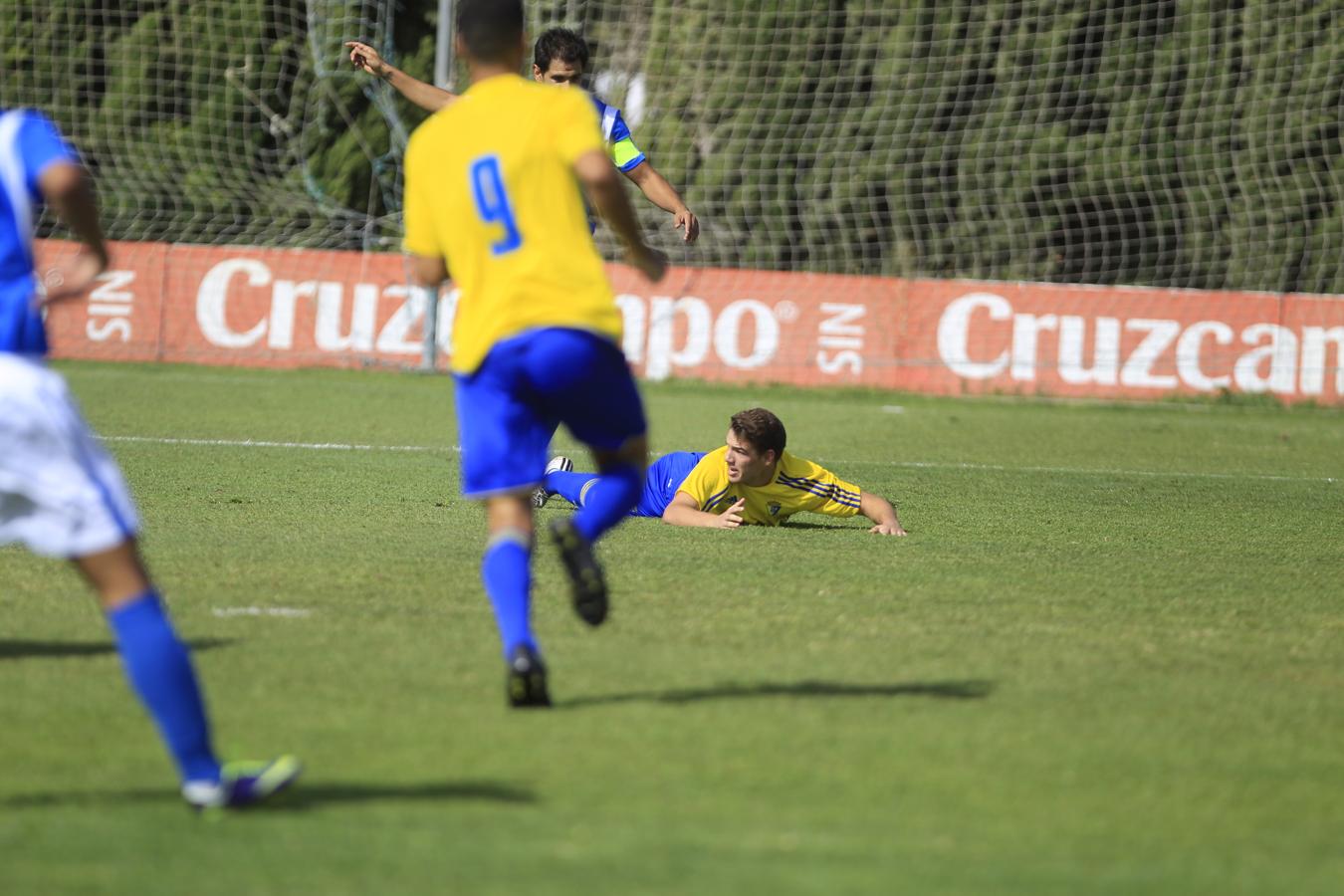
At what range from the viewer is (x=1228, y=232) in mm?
27297

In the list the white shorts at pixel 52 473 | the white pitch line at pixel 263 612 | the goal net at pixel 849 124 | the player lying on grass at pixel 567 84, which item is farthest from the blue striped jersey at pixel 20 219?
the goal net at pixel 849 124

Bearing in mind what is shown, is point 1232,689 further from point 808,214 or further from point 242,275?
point 808,214

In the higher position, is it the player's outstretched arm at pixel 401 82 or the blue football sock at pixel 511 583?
the player's outstretched arm at pixel 401 82

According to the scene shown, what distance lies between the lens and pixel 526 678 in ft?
13.9

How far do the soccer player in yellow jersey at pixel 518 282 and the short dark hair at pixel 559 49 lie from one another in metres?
2.78

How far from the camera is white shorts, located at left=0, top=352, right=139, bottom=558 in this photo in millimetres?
3373

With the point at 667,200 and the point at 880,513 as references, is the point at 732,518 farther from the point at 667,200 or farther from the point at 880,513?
the point at 667,200

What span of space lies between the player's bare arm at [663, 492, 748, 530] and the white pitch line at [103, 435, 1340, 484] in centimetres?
386

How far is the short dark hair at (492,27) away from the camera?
4516mm

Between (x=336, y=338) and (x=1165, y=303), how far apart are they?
9.51 meters

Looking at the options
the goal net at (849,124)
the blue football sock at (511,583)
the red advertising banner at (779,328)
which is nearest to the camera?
the blue football sock at (511,583)

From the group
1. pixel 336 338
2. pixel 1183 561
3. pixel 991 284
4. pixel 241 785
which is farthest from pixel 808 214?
pixel 241 785

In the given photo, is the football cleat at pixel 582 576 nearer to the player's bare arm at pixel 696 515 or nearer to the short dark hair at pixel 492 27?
the short dark hair at pixel 492 27

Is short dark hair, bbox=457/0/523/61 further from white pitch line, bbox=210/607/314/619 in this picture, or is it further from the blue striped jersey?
white pitch line, bbox=210/607/314/619
